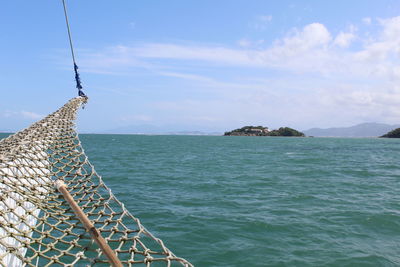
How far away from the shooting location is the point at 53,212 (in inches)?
312

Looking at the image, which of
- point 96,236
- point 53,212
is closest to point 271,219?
point 53,212

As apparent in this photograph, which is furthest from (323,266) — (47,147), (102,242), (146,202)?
(146,202)

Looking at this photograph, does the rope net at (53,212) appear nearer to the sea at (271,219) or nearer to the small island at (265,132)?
the sea at (271,219)

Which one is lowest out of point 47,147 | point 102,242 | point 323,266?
point 323,266

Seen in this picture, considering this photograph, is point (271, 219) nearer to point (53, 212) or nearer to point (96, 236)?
point (53, 212)

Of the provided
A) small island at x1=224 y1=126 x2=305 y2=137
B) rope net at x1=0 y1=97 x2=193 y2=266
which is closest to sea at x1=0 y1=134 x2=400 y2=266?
rope net at x1=0 y1=97 x2=193 y2=266

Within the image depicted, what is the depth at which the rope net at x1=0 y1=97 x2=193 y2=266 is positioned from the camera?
13.2 ft

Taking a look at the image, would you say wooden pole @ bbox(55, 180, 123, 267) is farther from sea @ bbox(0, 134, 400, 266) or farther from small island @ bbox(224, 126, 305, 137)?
small island @ bbox(224, 126, 305, 137)

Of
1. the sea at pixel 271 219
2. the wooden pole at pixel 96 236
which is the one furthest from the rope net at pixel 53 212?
the sea at pixel 271 219

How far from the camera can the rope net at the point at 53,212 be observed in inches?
158

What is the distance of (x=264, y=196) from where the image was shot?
1563 cm

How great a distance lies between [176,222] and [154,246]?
2.51 m

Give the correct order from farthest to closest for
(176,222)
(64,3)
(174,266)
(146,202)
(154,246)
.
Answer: (146,202)
(64,3)
(176,222)
(154,246)
(174,266)

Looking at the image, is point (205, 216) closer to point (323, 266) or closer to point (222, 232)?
point (222, 232)
